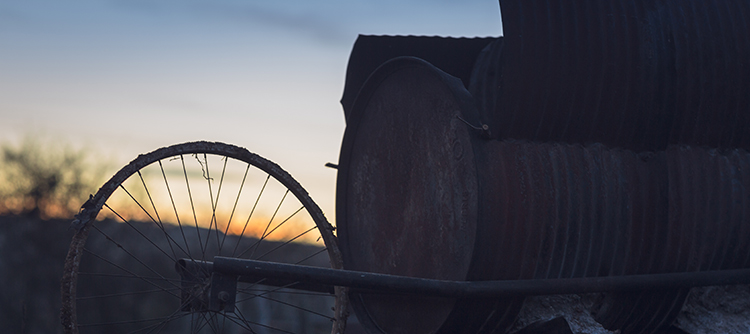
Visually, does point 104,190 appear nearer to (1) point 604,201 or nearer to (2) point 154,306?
(1) point 604,201

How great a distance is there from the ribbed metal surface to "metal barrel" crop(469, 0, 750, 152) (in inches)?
6.0

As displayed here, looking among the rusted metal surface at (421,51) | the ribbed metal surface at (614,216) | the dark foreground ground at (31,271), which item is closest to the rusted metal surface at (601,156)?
the ribbed metal surface at (614,216)

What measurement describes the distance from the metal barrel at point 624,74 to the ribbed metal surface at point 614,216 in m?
0.15

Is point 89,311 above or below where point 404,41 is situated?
below

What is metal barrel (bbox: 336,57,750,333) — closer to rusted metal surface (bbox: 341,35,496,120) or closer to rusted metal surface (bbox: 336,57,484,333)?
rusted metal surface (bbox: 336,57,484,333)

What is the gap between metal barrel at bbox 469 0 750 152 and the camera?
4.50 metres

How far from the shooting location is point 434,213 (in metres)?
4.98

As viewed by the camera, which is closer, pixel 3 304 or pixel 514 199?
pixel 514 199

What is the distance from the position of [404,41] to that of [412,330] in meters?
2.93

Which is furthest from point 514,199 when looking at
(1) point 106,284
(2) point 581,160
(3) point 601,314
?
(1) point 106,284

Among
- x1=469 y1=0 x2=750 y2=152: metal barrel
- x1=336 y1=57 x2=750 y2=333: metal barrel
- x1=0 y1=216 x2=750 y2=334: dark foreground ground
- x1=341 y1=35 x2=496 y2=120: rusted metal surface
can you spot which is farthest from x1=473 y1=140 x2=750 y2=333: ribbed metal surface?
x1=0 y1=216 x2=750 y2=334: dark foreground ground

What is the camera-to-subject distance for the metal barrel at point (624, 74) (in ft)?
14.8

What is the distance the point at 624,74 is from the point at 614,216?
1060 mm

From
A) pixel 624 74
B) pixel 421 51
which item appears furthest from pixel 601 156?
pixel 421 51
